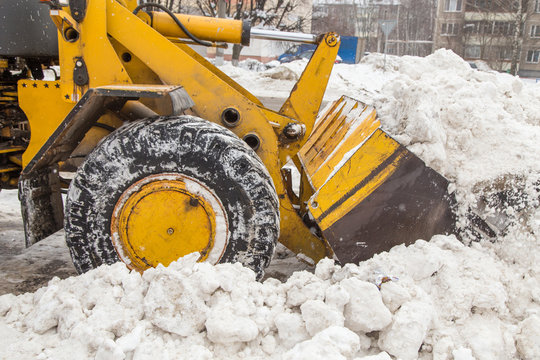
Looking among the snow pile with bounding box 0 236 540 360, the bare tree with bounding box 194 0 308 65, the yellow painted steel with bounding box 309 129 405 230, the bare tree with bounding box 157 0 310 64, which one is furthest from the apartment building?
the snow pile with bounding box 0 236 540 360

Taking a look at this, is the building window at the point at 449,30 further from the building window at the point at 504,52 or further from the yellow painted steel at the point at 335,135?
the yellow painted steel at the point at 335,135

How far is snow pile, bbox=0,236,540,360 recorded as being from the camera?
2090mm

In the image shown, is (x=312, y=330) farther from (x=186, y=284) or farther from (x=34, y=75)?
(x=34, y=75)

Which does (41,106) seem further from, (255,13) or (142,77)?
(255,13)

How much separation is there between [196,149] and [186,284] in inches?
27.6

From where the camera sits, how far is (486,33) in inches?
1264

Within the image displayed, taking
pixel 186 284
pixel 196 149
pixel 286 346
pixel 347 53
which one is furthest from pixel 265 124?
pixel 347 53

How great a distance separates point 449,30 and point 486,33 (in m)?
4.98

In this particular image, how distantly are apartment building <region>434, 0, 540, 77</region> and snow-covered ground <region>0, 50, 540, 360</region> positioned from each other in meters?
30.6

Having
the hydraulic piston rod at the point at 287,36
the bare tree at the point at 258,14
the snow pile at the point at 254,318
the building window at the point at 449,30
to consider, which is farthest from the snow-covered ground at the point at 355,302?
the building window at the point at 449,30

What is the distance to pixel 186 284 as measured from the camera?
87.4 inches

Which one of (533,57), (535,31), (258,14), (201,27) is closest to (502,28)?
(535,31)

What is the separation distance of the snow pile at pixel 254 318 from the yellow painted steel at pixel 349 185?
41 cm

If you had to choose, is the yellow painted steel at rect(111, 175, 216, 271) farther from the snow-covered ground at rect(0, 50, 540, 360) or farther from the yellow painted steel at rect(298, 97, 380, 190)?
the yellow painted steel at rect(298, 97, 380, 190)
